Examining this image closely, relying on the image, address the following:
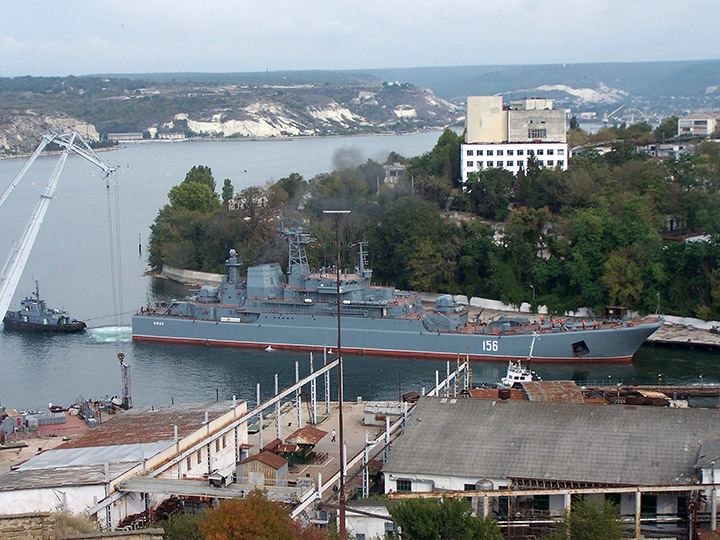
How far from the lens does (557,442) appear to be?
18.1 metres

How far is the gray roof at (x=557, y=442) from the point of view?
685 inches

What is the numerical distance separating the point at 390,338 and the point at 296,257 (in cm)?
574

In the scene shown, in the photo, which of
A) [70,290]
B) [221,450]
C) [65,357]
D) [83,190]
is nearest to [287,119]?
[83,190]

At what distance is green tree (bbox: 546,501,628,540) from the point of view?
50.3 feet

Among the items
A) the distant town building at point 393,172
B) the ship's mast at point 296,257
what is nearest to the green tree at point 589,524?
the ship's mast at point 296,257

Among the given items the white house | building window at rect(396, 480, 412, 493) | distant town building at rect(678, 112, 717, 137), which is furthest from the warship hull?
distant town building at rect(678, 112, 717, 137)

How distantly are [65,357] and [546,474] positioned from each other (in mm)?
24871

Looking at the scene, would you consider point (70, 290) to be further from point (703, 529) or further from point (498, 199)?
point (703, 529)

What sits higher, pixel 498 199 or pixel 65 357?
pixel 498 199

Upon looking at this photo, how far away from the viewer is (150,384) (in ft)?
111

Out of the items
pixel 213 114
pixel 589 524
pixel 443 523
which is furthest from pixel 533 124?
pixel 213 114

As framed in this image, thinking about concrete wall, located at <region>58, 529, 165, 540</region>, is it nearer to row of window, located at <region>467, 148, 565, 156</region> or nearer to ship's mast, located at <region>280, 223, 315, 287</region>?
ship's mast, located at <region>280, 223, 315, 287</region>

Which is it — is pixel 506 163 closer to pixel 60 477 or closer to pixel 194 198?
pixel 194 198

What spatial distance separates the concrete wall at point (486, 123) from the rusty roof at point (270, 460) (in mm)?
40232
